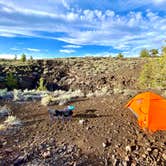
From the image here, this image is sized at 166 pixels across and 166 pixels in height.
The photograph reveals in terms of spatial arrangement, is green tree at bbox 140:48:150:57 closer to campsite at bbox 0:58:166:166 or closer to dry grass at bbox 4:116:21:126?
campsite at bbox 0:58:166:166

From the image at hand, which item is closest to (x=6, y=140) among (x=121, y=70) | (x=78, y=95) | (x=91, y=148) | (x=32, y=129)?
(x=32, y=129)

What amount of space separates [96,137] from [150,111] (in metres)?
2.42

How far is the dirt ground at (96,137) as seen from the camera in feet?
24.3

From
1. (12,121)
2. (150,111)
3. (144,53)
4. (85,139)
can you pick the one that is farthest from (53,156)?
(144,53)

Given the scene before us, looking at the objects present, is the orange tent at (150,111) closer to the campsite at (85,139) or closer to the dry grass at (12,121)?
the campsite at (85,139)

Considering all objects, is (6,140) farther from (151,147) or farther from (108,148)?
(151,147)

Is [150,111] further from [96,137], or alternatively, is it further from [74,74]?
[74,74]

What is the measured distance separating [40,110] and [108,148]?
4562mm

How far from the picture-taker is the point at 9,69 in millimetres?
33469

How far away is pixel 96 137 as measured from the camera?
27.4ft

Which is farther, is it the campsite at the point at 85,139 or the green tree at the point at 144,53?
the green tree at the point at 144,53

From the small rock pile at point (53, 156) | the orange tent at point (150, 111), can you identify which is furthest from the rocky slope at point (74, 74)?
the small rock pile at point (53, 156)

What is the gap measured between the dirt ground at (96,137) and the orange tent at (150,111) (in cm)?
26

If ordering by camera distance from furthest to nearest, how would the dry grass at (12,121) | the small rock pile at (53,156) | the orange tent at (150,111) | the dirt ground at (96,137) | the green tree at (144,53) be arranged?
1. the green tree at (144,53)
2. the dry grass at (12,121)
3. the orange tent at (150,111)
4. the dirt ground at (96,137)
5. the small rock pile at (53,156)
